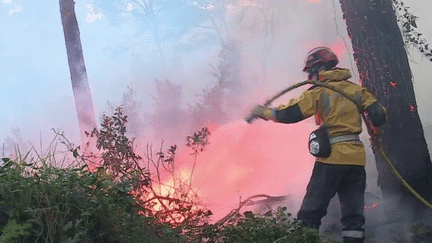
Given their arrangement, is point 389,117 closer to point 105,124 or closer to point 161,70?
point 161,70

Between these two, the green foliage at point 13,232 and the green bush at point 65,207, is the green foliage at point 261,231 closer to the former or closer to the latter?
the green bush at point 65,207

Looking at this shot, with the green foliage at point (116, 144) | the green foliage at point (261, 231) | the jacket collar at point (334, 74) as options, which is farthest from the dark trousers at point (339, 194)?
the green foliage at point (116, 144)

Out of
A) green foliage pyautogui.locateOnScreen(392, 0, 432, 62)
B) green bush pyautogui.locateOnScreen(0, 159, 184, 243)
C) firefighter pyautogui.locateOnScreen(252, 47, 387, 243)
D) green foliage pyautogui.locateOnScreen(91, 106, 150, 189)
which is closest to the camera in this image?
green bush pyautogui.locateOnScreen(0, 159, 184, 243)

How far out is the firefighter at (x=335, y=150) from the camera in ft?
15.7

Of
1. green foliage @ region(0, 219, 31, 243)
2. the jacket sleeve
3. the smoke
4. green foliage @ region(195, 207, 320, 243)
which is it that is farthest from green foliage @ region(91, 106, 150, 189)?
green foliage @ region(0, 219, 31, 243)

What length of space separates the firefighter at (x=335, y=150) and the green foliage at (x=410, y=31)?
0.92m

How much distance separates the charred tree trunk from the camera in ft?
16.9

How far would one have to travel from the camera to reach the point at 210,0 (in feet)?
17.9

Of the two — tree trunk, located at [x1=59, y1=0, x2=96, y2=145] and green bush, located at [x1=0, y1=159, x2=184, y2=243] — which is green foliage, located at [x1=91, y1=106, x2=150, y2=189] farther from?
green bush, located at [x1=0, y1=159, x2=184, y2=243]

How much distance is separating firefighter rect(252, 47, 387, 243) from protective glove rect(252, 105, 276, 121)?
0.04 m

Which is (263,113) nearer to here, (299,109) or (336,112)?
(299,109)

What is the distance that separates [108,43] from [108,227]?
3165 millimetres

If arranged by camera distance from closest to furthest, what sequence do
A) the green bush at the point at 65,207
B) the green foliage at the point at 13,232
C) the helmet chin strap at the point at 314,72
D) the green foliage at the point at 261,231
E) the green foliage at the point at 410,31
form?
the green foliage at the point at 13,232, the green bush at the point at 65,207, the green foliage at the point at 261,231, the helmet chin strap at the point at 314,72, the green foliage at the point at 410,31

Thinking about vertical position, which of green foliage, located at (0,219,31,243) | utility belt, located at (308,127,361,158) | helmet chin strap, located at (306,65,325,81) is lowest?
green foliage, located at (0,219,31,243)
